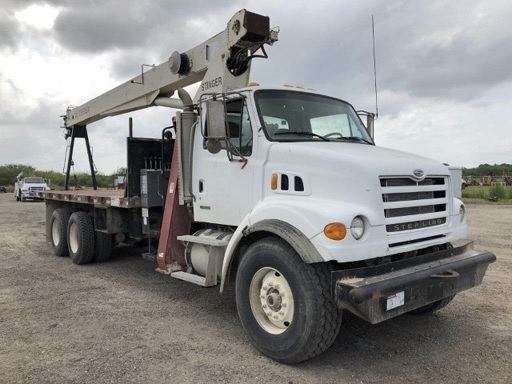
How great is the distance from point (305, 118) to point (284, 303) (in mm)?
2106

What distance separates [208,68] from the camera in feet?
19.5

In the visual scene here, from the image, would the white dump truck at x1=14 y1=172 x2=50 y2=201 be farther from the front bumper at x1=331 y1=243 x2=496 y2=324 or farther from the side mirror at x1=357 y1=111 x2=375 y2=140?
the front bumper at x1=331 y1=243 x2=496 y2=324

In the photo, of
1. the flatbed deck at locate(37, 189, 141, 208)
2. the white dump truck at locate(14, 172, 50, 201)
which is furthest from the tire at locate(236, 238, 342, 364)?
the white dump truck at locate(14, 172, 50, 201)

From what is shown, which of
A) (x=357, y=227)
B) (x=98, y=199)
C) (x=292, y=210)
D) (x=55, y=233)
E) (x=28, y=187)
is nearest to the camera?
(x=357, y=227)

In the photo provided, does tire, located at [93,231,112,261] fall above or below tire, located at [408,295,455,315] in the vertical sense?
above

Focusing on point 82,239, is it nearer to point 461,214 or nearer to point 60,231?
point 60,231

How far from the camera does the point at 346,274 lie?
3.68 metres

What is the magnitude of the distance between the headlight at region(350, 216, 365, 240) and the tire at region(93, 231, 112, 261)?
608cm

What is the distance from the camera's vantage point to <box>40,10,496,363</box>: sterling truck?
3.74 metres

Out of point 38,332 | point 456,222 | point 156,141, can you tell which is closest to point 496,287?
point 456,222

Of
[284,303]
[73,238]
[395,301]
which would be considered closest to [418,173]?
[395,301]

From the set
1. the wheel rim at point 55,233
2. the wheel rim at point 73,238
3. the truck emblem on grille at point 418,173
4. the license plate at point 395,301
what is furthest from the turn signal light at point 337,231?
the wheel rim at point 55,233

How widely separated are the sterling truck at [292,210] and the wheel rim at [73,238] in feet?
8.64

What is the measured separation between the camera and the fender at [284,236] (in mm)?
3696
